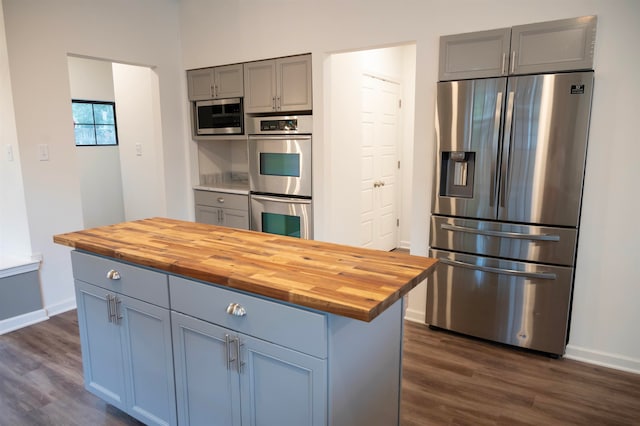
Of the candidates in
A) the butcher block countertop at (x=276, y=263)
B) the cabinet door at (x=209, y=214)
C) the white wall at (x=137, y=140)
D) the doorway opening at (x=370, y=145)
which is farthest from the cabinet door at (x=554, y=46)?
the white wall at (x=137, y=140)

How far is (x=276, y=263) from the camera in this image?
164 cm

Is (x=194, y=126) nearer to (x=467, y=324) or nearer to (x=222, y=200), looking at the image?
(x=222, y=200)

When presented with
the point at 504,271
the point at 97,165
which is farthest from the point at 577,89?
the point at 97,165

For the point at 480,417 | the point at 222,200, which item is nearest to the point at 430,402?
the point at 480,417

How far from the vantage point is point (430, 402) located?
2.27m

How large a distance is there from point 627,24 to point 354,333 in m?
2.34

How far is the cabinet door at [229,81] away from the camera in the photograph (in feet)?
13.0

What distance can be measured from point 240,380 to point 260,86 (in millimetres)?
2903

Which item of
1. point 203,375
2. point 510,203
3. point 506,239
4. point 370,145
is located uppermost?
point 370,145

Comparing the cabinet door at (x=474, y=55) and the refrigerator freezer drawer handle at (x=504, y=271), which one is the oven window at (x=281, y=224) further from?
the cabinet door at (x=474, y=55)

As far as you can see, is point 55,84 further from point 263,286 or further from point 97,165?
point 263,286

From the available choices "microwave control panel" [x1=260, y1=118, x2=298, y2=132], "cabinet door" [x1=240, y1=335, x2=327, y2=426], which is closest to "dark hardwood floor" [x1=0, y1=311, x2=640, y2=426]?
A: "cabinet door" [x1=240, y1=335, x2=327, y2=426]

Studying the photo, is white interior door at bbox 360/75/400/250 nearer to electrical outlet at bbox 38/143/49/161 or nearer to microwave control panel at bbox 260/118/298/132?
microwave control panel at bbox 260/118/298/132

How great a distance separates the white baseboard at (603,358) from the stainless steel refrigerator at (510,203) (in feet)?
0.35
